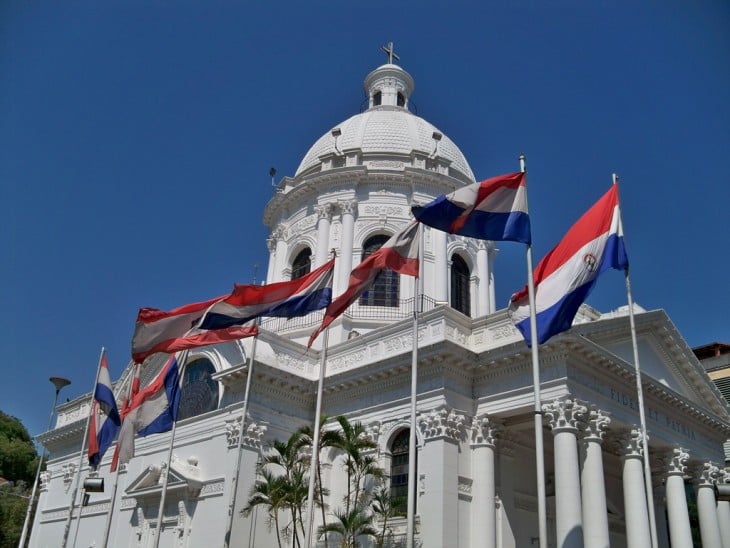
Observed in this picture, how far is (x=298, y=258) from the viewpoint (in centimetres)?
3666

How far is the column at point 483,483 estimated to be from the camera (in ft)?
70.1

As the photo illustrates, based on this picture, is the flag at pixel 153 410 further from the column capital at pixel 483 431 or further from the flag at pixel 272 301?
the column capital at pixel 483 431

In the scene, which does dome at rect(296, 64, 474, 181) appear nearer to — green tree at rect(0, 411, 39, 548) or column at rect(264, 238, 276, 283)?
column at rect(264, 238, 276, 283)

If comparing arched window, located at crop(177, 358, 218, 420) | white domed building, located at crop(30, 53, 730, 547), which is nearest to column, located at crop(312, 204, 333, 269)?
white domed building, located at crop(30, 53, 730, 547)

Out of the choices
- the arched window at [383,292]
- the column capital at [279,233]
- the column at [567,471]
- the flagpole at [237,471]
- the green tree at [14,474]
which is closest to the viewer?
the column at [567,471]

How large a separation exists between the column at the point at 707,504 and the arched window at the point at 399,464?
11349mm

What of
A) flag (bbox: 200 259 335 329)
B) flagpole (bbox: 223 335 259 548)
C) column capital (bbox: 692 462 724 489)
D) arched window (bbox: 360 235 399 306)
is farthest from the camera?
arched window (bbox: 360 235 399 306)

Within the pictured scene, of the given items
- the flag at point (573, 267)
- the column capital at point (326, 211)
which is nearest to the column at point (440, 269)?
the column capital at point (326, 211)

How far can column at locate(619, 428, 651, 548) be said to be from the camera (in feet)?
71.8

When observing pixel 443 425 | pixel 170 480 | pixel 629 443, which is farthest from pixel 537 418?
pixel 170 480

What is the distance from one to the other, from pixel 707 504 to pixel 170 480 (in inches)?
800

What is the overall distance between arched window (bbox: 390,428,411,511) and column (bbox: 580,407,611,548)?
5604 mm

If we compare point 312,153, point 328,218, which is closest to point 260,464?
point 328,218

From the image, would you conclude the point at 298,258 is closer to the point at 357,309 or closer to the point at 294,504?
the point at 357,309
